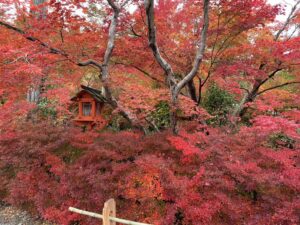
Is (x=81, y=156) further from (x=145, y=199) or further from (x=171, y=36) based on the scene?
(x=171, y=36)

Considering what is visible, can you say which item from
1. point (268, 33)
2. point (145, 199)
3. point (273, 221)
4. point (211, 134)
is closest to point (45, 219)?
point (145, 199)

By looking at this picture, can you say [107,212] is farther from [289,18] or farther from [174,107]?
[289,18]

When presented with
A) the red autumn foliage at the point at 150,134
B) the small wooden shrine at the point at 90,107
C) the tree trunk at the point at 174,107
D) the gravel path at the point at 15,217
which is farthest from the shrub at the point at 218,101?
the gravel path at the point at 15,217

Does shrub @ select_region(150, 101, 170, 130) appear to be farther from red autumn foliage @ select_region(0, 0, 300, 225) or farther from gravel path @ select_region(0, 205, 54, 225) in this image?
gravel path @ select_region(0, 205, 54, 225)

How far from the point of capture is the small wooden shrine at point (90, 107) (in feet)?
18.7

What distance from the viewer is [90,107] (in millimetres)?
5805

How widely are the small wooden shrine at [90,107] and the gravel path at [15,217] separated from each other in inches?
93.4

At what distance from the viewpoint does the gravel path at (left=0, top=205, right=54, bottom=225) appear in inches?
180

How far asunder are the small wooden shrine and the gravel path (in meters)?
2.37

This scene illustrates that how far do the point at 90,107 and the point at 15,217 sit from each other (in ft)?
9.53

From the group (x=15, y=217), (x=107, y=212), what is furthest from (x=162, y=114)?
(x=107, y=212)

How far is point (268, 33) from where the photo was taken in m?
6.53

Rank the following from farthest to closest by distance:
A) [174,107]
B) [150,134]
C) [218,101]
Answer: [218,101] < [150,134] < [174,107]

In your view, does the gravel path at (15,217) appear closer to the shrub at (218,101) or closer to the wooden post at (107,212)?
the wooden post at (107,212)
